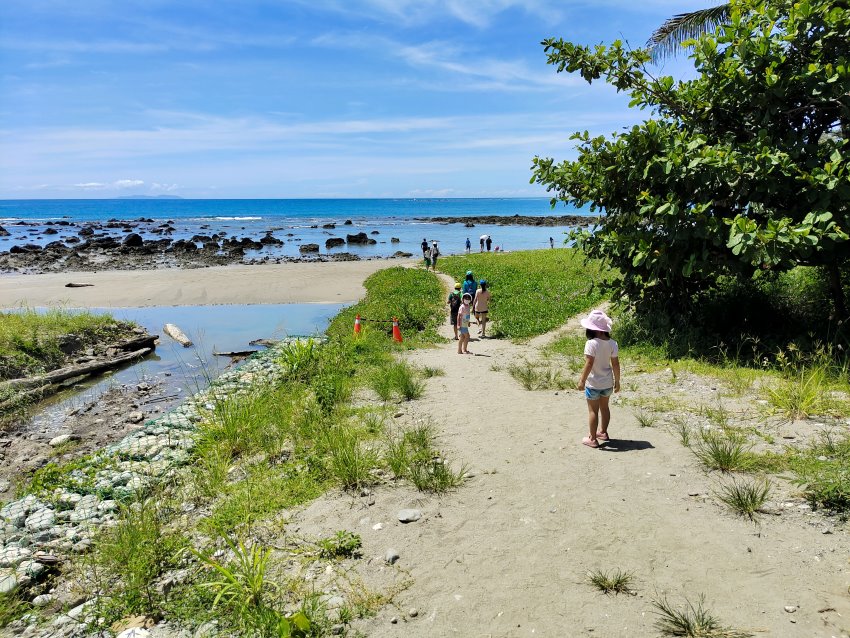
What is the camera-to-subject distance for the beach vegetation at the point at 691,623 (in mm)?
3881

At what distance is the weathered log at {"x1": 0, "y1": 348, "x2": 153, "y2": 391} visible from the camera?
43.2 ft

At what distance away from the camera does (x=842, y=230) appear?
884cm

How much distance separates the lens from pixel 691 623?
3945 mm

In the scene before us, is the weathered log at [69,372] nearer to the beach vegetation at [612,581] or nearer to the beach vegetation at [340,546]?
the beach vegetation at [340,546]

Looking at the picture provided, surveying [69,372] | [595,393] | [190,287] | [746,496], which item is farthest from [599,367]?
[190,287]

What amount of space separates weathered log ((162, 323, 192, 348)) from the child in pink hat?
49.6 ft

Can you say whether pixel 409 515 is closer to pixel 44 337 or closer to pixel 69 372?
pixel 69 372

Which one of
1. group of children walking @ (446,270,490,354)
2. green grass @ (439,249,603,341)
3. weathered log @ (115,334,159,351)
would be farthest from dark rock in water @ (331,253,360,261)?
group of children walking @ (446,270,490,354)

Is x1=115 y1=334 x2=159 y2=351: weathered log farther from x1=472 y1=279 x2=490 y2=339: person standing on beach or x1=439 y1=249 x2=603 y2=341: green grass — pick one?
x1=439 y1=249 x2=603 y2=341: green grass

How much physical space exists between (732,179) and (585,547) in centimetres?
722

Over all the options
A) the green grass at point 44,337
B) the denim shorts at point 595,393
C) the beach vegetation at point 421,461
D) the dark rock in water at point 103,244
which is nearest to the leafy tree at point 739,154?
the denim shorts at point 595,393

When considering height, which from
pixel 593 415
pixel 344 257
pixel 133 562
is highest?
pixel 344 257

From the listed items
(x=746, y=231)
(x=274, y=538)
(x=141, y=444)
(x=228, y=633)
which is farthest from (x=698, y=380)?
(x=141, y=444)

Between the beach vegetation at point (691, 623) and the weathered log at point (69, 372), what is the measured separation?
559 inches
